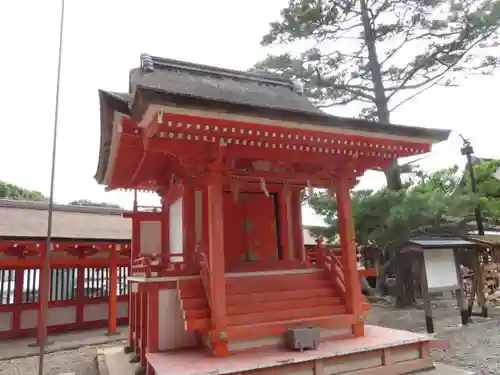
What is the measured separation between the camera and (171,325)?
6.02m

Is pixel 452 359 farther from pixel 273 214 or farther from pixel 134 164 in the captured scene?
pixel 134 164

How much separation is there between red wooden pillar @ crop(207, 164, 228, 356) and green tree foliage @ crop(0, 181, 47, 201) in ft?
108

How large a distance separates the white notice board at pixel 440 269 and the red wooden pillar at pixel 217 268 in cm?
546

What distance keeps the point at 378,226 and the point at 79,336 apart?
9.95 m

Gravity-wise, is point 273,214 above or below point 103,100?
below

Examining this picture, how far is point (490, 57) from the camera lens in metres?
12.8

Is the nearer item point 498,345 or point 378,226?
point 498,345

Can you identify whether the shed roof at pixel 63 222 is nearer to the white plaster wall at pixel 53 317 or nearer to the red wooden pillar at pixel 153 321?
the white plaster wall at pixel 53 317

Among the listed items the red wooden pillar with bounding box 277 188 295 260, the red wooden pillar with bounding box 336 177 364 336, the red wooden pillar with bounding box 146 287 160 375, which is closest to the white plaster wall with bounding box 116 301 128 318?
the red wooden pillar with bounding box 146 287 160 375

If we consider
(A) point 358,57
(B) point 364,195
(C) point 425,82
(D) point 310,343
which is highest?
(A) point 358,57

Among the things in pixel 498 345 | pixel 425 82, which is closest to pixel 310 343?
pixel 498 345

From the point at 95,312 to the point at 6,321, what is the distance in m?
2.62

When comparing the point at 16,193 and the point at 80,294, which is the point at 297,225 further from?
the point at 16,193

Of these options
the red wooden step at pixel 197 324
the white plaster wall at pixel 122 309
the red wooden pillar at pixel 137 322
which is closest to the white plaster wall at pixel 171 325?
the red wooden step at pixel 197 324
